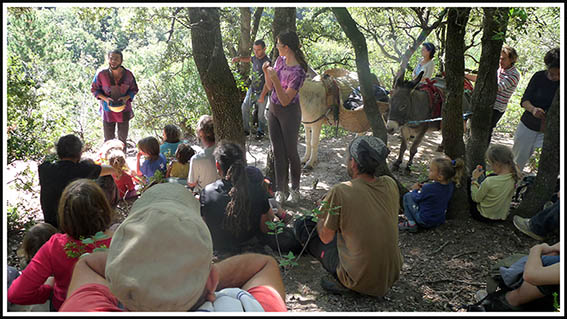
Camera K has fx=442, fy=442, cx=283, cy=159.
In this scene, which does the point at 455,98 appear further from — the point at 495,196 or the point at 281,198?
the point at 281,198

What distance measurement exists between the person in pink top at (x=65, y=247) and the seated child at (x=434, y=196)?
9.81 feet

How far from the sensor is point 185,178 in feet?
15.2

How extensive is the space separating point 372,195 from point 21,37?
92.4 ft

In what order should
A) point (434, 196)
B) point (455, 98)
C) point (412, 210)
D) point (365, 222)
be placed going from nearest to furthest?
1. point (365, 222)
2. point (434, 196)
3. point (412, 210)
4. point (455, 98)

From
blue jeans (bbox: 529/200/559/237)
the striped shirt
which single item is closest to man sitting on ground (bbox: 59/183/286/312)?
blue jeans (bbox: 529/200/559/237)

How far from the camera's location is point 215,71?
3.88m

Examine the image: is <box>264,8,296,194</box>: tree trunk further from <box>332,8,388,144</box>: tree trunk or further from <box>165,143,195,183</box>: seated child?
<box>165,143,195,183</box>: seated child

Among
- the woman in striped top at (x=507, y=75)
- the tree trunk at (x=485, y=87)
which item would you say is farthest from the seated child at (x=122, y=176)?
the woman in striped top at (x=507, y=75)

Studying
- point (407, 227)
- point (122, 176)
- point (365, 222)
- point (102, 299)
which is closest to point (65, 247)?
point (102, 299)

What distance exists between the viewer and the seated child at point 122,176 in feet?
15.2

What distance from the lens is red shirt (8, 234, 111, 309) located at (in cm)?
228

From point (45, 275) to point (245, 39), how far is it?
713cm

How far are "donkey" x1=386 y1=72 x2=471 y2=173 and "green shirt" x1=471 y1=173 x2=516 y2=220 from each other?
202cm

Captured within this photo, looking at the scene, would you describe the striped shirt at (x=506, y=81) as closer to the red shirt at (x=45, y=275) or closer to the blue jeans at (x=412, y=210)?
the blue jeans at (x=412, y=210)
